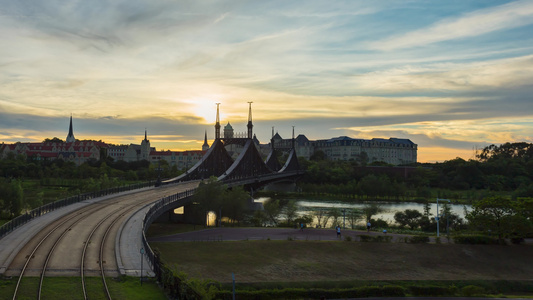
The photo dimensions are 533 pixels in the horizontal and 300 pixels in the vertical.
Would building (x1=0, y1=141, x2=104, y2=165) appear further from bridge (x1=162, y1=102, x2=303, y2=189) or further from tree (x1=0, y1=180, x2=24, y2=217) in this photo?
tree (x1=0, y1=180, x2=24, y2=217)

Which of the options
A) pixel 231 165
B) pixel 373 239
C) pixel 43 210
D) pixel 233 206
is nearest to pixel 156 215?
pixel 43 210

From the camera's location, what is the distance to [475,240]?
42.9m

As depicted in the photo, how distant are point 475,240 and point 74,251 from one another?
116ft

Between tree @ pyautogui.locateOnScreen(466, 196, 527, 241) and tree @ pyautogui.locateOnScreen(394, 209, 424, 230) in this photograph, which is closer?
tree @ pyautogui.locateOnScreen(466, 196, 527, 241)

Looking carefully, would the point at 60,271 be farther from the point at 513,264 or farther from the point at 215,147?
the point at 215,147

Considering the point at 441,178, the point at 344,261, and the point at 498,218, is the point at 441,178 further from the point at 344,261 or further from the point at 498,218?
the point at 344,261

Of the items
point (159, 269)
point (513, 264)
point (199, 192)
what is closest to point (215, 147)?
point (199, 192)

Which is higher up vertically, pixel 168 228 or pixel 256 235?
pixel 256 235

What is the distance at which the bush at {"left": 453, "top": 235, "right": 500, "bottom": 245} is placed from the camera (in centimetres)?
4294

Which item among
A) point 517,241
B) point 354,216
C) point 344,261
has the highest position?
point 517,241

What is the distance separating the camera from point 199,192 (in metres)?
54.3

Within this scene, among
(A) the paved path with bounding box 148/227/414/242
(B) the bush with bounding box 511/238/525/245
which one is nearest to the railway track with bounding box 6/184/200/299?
(A) the paved path with bounding box 148/227/414/242

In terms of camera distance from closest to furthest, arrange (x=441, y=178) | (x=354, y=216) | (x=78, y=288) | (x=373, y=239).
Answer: (x=78, y=288), (x=373, y=239), (x=354, y=216), (x=441, y=178)

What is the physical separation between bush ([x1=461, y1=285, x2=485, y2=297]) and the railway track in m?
23.0
